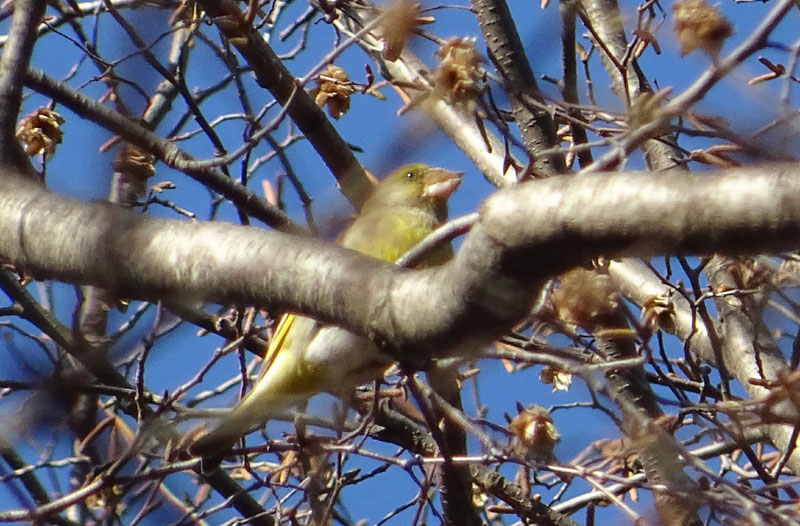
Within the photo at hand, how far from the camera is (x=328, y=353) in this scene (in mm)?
3475

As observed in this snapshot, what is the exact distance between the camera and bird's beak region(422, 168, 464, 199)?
14.4 ft

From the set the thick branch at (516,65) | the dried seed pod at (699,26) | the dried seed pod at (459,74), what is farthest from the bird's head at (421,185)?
the dried seed pod at (699,26)

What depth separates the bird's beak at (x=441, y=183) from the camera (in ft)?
14.4

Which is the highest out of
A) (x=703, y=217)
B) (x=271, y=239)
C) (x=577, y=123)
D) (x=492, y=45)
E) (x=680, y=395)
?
(x=492, y=45)

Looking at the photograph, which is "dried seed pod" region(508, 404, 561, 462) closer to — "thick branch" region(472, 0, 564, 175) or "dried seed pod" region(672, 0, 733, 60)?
"thick branch" region(472, 0, 564, 175)

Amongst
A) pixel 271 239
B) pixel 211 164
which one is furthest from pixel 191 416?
pixel 271 239

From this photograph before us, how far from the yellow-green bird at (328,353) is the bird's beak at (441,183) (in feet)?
0.40

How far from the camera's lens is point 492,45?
3.69 metres

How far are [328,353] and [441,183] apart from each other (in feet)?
4.01

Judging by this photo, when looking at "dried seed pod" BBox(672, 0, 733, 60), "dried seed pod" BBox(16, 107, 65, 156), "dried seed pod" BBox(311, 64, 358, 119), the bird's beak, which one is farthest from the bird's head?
"dried seed pod" BBox(672, 0, 733, 60)

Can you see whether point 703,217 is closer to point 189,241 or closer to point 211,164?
point 189,241

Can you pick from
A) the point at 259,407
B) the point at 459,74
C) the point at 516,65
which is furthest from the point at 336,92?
the point at 459,74

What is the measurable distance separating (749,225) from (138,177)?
243 cm

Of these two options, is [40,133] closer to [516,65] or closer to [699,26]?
[516,65]
